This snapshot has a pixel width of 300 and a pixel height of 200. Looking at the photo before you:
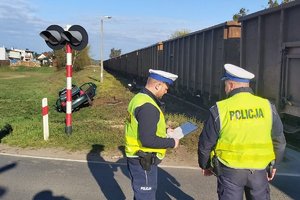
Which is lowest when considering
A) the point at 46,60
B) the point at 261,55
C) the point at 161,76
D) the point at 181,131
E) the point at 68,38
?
the point at 46,60

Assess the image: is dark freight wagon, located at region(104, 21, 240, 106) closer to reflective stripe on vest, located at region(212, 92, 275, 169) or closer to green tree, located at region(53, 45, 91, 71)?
reflective stripe on vest, located at region(212, 92, 275, 169)

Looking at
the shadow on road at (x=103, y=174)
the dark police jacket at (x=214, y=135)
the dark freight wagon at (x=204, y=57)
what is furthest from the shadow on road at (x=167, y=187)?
the dark freight wagon at (x=204, y=57)

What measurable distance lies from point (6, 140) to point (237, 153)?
8.01 metres

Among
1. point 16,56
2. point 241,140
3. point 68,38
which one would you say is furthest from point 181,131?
point 16,56

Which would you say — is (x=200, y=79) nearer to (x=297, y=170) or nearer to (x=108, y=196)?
(x=297, y=170)

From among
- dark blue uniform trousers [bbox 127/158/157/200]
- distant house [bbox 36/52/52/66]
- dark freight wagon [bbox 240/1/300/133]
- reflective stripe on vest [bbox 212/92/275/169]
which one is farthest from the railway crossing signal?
distant house [bbox 36/52/52/66]

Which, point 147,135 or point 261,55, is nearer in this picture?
point 147,135

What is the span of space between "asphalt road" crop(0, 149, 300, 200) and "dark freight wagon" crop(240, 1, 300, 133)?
1.19 metres

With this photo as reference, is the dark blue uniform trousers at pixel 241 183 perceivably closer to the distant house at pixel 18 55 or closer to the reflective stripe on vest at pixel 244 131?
the reflective stripe on vest at pixel 244 131

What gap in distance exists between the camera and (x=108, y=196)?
6328 mm

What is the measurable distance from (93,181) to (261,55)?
190 inches

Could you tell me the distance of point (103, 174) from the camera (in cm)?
756

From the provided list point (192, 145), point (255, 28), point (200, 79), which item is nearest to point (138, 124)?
point (192, 145)

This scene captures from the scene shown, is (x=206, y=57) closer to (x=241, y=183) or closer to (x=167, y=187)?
(x=167, y=187)
